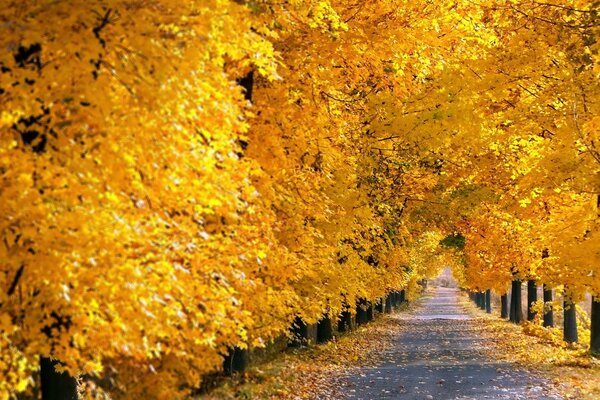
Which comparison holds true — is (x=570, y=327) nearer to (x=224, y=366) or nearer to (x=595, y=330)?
(x=595, y=330)

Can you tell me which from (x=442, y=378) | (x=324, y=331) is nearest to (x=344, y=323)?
(x=324, y=331)

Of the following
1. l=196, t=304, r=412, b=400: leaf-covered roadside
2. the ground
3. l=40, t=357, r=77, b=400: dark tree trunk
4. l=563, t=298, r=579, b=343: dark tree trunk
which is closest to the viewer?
l=40, t=357, r=77, b=400: dark tree trunk

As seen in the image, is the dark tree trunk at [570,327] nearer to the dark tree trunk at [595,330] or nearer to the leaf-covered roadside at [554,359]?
the leaf-covered roadside at [554,359]

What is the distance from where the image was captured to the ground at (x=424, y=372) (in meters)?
16.8

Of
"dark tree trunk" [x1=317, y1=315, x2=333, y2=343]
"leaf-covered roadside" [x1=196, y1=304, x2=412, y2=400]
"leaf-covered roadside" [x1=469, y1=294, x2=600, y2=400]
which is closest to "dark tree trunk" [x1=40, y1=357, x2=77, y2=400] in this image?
"leaf-covered roadside" [x1=196, y1=304, x2=412, y2=400]

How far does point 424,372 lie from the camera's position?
21156 millimetres

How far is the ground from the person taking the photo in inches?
661

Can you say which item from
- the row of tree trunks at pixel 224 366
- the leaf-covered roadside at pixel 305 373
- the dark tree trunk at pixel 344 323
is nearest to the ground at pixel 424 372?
the leaf-covered roadside at pixel 305 373

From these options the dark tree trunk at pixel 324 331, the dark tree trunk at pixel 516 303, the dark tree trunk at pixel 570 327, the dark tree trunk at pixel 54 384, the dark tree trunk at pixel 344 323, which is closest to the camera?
the dark tree trunk at pixel 54 384

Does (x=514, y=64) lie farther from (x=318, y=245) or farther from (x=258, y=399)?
(x=258, y=399)

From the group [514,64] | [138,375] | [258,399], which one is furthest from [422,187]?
[138,375]

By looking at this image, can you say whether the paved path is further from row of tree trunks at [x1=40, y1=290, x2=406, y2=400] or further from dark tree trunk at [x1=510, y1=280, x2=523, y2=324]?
dark tree trunk at [x1=510, y1=280, x2=523, y2=324]

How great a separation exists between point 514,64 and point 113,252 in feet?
38.6

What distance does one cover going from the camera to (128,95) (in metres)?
6.79
